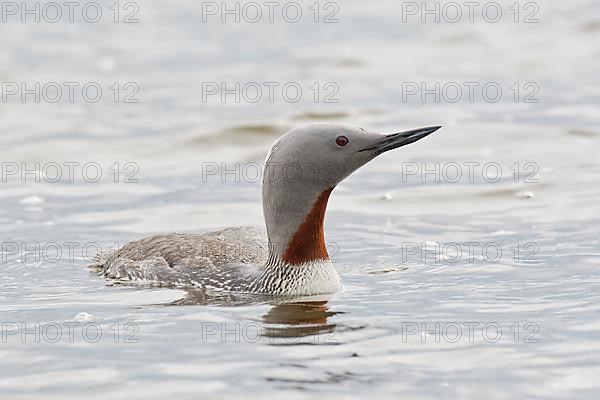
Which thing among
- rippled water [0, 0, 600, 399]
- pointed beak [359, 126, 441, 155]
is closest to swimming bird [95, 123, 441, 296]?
pointed beak [359, 126, 441, 155]

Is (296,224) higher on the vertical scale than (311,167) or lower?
lower

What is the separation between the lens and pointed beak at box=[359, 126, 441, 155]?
25.0 ft

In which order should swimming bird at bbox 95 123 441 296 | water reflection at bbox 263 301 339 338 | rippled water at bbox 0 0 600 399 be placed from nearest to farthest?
rippled water at bbox 0 0 600 399 < water reflection at bbox 263 301 339 338 < swimming bird at bbox 95 123 441 296

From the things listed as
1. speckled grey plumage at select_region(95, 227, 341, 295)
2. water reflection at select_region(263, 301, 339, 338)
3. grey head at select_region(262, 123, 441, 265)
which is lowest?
water reflection at select_region(263, 301, 339, 338)

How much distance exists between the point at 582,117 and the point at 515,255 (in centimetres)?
520

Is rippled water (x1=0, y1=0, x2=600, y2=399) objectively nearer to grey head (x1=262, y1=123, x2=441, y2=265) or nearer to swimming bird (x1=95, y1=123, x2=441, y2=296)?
swimming bird (x1=95, y1=123, x2=441, y2=296)

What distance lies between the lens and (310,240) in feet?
26.1

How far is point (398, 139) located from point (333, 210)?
10.2ft

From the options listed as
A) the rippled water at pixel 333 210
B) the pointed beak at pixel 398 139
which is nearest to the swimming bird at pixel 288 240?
the pointed beak at pixel 398 139

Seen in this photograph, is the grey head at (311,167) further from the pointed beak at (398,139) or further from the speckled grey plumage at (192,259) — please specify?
the speckled grey plumage at (192,259)

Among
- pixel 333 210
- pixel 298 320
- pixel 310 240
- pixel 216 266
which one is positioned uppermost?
pixel 333 210

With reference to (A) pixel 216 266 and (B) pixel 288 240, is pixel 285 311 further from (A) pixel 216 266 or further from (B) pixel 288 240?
(A) pixel 216 266

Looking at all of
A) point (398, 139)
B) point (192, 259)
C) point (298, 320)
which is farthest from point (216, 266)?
point (398, 139)

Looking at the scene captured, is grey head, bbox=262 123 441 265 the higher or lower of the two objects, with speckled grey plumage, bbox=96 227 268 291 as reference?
higher
